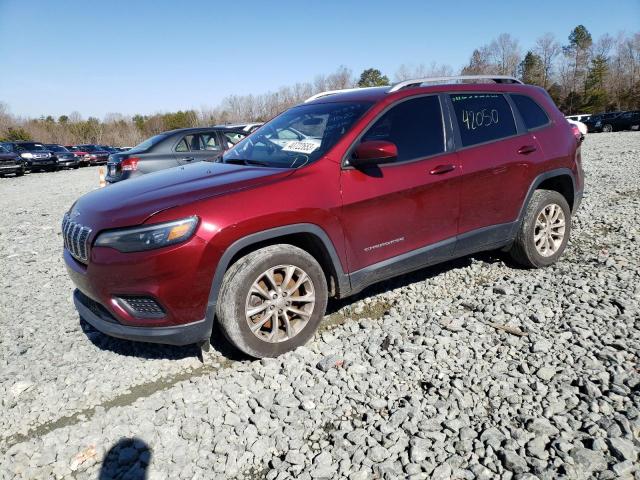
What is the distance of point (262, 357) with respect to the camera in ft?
10.2

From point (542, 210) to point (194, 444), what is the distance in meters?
3.79

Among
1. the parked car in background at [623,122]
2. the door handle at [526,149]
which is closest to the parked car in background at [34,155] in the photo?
the door handle at [526,149]

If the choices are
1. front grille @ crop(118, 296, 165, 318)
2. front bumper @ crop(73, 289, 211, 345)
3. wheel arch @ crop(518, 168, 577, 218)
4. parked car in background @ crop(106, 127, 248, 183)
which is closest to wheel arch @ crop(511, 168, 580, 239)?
wheel arch @ crop(518, 168, 577, 218)

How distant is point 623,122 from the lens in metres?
33.4

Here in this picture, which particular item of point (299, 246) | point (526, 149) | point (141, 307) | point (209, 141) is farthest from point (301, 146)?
point (209, 141)

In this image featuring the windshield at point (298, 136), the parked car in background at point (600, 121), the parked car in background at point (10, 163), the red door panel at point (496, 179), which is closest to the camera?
the windshield at point (298, 136)

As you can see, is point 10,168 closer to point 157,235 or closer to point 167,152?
point 167,152

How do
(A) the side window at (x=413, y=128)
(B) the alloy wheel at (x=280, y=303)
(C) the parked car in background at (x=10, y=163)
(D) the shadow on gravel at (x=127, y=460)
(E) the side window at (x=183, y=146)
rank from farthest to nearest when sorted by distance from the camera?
1. (C) the parked car in background at (x=10, y=163)
2. (E) the side window at (x=183, y=146)
3. (A) the side window at (x=413, y=128)
4. (B) the alloy wheel at (x=280, y=303)
5. (D) the shadow on gravel at (x=127, y=460)

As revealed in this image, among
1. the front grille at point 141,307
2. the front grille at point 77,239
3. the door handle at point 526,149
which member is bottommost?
the front grille at point 141,307

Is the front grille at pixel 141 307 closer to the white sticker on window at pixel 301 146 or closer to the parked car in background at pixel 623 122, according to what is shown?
the white sticker on window at pixel 301 146

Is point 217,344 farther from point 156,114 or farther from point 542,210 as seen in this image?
point 156,114

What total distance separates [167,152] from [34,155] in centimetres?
2100

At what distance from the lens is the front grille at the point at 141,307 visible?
2.76 meters

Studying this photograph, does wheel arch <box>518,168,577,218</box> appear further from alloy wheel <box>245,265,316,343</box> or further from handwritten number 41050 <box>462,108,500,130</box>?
alloy wheel <box>245,265,316,343</box>
